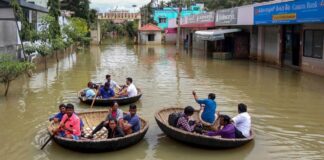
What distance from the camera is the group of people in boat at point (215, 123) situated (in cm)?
874

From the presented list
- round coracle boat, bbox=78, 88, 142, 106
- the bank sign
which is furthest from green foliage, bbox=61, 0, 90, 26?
round coracle boat, bbox=78, 88, 142, 106

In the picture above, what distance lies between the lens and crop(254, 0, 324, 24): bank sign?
19.2 metres

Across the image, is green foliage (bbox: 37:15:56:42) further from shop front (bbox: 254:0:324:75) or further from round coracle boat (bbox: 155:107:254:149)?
round coracle boat (bbox: 155:107:254:149)

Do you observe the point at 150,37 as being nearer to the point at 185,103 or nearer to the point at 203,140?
the point at 185,103

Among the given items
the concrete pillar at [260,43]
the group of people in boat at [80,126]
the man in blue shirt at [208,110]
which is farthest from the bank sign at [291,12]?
the group of people in boat at [80,126]

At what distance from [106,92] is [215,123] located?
490cm

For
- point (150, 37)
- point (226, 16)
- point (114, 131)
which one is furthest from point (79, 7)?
point (114, 131)

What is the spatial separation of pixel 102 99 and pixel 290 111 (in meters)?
5.94

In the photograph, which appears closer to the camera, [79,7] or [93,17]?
[79,7]

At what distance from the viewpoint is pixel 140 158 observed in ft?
28.2

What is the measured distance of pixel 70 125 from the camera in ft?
29.0

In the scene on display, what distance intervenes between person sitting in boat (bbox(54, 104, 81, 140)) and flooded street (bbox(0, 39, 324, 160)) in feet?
1.30

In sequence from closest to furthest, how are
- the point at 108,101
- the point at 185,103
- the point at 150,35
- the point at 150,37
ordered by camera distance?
1. the point at 108,101
2. the point at 185,103
3. the point at 150,35
4. the point at 150,37

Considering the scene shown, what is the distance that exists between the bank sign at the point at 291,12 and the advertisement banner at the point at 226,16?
3923mm
